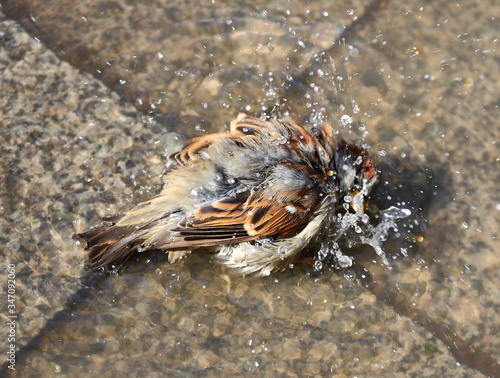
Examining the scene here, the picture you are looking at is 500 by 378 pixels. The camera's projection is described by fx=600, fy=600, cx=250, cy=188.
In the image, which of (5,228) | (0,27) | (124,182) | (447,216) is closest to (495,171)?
(447,216)

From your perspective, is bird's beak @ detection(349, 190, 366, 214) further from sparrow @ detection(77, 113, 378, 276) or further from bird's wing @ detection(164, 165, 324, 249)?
bird's wing @ detection(164, 165, 324, 249)

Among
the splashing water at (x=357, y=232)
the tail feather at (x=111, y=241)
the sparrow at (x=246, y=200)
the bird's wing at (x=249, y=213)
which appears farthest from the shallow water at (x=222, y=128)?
the bird's wing at (x=249, y=213)

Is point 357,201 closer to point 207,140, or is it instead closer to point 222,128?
point 207,140

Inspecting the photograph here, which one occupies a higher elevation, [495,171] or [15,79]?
[15,79]

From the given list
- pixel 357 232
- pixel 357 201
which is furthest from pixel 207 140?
pixel 357 232

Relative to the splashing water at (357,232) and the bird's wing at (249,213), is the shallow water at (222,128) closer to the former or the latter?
the splashing water at (357,232)

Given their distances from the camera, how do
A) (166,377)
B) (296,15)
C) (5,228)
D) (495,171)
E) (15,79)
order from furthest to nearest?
(296,15) < (15,79) < (495,171) < (5,228) < (166,377)

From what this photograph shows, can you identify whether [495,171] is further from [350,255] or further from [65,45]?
[65,45]

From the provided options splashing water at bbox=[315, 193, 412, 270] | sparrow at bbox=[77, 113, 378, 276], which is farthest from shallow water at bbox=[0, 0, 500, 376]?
sparrow at bbox=[77, 113, 378, 276]
